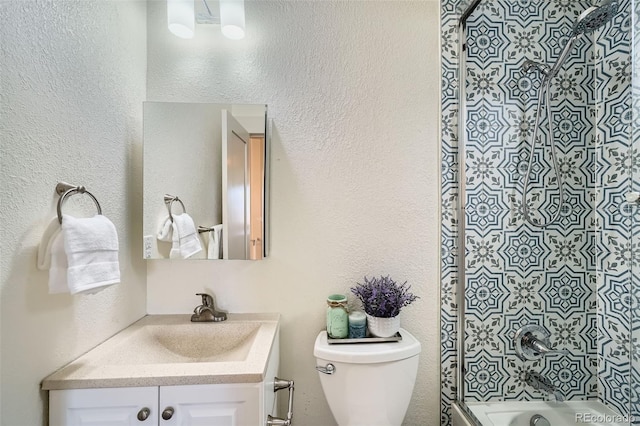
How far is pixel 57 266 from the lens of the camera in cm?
76

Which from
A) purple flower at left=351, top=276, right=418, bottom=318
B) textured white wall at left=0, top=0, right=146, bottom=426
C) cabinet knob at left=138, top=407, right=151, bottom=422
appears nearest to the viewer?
textured white wall at left=0, top=0, right=146, bottom=426

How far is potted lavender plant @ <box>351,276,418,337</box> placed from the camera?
116cm

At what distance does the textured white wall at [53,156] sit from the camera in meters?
0.70

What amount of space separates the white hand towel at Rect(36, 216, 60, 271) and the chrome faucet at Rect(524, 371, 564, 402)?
Result: 5.39 feet

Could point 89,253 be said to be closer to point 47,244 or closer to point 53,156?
point 47,244

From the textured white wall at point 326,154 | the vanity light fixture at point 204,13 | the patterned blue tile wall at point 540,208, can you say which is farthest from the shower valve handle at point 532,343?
the vanity light fixture at point 204,13

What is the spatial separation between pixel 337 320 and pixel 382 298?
206 mm

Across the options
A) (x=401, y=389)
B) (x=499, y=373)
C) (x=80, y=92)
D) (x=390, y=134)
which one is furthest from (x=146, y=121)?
(x=499, y=373)

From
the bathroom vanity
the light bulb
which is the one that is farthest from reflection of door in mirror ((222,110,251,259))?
the bathroom vanity

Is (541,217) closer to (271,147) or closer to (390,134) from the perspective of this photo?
(390,134)

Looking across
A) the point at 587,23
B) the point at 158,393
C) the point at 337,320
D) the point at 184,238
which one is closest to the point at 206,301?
the point at 184,238

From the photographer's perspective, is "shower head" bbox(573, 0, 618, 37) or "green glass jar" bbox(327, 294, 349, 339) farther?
"green glass jar" bbox(327, 294, 349, 339)

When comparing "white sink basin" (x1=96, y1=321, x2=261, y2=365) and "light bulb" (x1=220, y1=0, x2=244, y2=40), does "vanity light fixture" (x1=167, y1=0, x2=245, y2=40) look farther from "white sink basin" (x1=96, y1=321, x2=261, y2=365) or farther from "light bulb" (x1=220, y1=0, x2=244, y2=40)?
"white sink basin" (x1=96, y1=321, x2=261, y2=365)

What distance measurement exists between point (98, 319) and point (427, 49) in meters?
1.74
